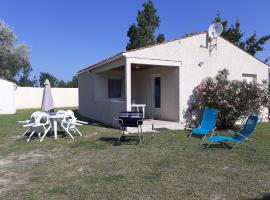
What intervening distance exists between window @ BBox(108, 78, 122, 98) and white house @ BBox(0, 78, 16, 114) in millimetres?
12745

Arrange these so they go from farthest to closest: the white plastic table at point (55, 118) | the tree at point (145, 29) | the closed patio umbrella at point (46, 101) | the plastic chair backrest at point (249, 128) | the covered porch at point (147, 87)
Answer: the tree at point (145, 29)
the covered porch at point (147, 87)
the closed patio umbrella at point (46, 101)
the white plastic table at point (55, 118)
the plastic chair backrest at point (249, 128)

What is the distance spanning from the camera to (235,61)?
1401 cm

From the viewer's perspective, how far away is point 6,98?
24.5 meters

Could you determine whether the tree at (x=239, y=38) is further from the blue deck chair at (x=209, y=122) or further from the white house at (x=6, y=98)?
the blue deck chair at (x=209, y=122)

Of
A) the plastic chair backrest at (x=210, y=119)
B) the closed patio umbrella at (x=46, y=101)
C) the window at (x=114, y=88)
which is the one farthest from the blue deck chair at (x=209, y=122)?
the window at (x=114, y=88)

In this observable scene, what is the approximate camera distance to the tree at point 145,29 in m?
32.8

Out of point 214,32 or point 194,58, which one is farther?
point 214,32

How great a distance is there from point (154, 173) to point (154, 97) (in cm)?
946

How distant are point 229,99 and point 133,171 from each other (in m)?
7.41

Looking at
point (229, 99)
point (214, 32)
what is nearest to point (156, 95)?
point (229, 99)

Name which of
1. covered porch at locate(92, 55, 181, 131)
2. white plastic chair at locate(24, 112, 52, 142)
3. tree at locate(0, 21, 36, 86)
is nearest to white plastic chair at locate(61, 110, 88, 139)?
white plastic chair at locate(24, 112, 52, 142)

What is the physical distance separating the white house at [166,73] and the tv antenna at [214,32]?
6 cm

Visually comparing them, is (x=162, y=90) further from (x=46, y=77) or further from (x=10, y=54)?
(x=46, y=77)

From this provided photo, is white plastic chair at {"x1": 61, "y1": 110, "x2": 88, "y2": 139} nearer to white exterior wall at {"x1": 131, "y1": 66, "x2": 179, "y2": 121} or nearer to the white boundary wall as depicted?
white exterior wall at {"x1": 131, "y1": 66, "x2": 179, "y2": 121}
